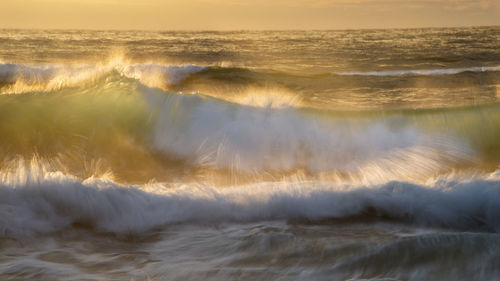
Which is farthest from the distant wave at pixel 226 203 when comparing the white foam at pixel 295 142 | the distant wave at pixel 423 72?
the distant wave at pixel 423 72

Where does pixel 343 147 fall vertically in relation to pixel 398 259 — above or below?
above

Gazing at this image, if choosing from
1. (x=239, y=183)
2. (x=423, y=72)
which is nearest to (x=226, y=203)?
(x=239, y=183)

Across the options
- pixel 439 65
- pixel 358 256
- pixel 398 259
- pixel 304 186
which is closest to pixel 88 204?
pixel 304 186

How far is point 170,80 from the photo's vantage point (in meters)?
14.3

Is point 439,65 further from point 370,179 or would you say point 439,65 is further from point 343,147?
point 370,179

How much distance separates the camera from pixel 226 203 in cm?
482

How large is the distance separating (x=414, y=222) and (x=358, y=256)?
973mm

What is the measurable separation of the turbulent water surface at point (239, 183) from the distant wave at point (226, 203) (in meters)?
Result: 0.01

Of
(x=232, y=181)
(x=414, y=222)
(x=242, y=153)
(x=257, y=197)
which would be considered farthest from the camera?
(x=242, y=153)

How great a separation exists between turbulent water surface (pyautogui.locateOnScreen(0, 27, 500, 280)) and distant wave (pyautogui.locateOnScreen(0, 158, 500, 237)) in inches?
0.6

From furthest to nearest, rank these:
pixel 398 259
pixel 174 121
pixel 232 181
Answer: pixel 174 121
pixel 232 181
pixel 398 259

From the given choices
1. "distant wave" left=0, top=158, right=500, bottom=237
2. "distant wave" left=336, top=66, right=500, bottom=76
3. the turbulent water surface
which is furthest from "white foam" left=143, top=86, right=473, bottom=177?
"distant wave" left=336, top=66, right=500, bottom=76

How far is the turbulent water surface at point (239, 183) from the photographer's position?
12.5 ft

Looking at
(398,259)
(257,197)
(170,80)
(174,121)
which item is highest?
(170,80)
